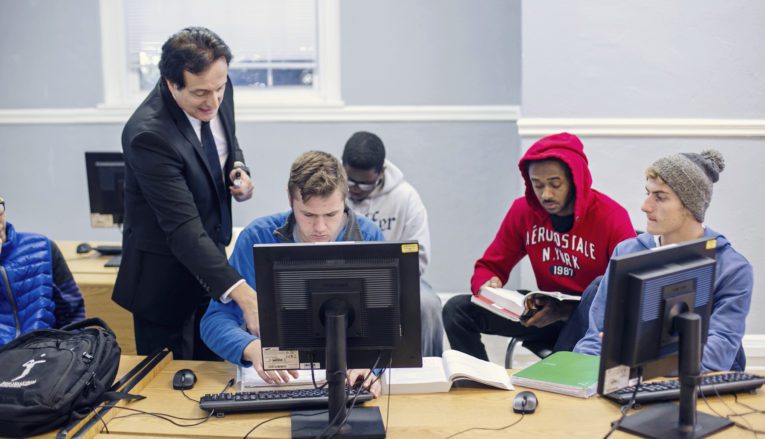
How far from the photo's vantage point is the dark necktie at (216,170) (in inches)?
100

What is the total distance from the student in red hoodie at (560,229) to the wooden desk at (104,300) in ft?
4.57

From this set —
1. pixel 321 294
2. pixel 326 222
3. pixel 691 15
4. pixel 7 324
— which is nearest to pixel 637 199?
pixel 691 15

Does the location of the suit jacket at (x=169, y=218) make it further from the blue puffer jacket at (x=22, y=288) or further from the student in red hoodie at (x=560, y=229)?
the student in red hoodie at (x=560, y=229)

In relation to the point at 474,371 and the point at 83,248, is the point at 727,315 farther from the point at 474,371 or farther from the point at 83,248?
the point at 83,248

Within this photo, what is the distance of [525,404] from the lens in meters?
1.87

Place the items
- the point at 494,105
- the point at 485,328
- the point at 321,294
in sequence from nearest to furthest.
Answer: the point at 321,294
the point at 485,328
the point at 494,105

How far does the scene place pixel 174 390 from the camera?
2.03m

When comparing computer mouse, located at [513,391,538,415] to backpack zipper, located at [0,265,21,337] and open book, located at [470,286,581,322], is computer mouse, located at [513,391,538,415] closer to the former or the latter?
open book, located at [470,286,581,322]

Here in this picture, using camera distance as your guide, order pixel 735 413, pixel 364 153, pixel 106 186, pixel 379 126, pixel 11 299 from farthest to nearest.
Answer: pixel 379 126 < pixel 106 186 < pixel 364 153 < pixel 11 299 < pixel 735 413

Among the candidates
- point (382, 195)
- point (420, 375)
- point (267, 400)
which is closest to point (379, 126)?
point (382, 195)

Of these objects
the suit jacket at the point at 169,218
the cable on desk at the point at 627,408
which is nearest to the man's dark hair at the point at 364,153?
the suit jacket at the point at 169,218

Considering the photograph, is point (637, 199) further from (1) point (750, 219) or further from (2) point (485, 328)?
(2) point (485, 328)

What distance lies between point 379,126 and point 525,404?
9.45ft

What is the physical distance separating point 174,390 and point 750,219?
9.13 feet
